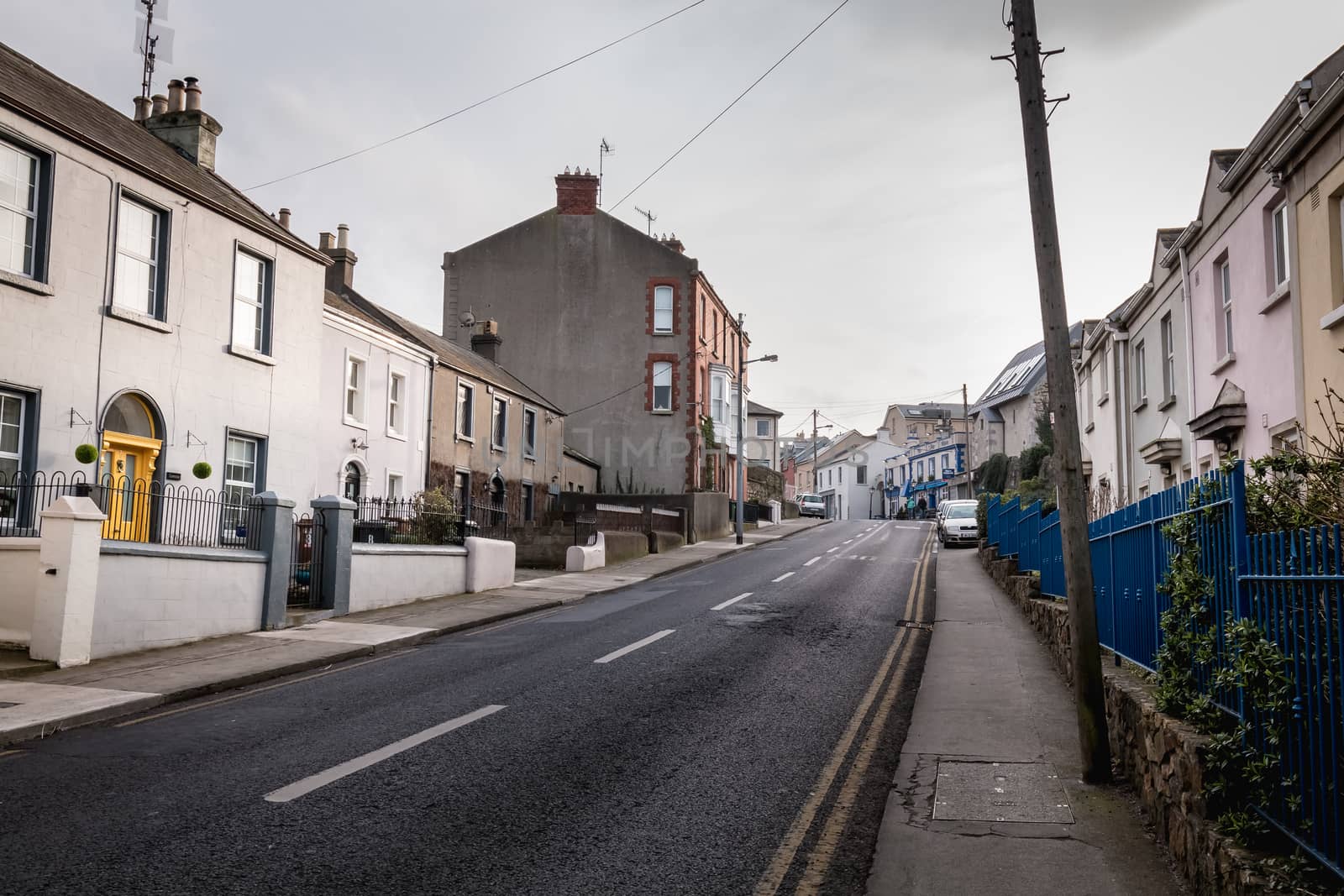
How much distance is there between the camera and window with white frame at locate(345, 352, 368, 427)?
81.7 feet

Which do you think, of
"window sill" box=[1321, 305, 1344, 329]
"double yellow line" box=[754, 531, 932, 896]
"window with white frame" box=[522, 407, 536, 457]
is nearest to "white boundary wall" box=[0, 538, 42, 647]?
"double yellow line" box=[754, 531, 932, 896]

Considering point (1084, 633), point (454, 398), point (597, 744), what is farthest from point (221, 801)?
point (454, 398)

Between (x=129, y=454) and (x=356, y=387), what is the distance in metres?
8.80

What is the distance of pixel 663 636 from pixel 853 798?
7.34 metres

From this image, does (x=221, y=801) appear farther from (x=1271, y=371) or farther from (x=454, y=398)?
(x=454, y=398)

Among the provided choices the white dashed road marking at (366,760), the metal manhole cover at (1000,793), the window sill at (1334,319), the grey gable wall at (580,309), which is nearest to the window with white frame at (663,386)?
the grey gable wall at (580,309)

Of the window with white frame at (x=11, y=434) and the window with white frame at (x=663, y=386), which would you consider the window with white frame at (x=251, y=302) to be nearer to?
the window with white frame at (x=11, y=434)

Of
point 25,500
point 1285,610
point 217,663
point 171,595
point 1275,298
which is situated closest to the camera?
point 1285,610

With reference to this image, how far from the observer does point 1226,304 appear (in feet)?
52.6

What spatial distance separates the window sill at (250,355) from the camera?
62.4 ft

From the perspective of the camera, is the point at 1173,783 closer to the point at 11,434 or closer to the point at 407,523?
Result: the point at 11,434

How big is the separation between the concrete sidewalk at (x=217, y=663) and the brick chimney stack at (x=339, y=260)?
15.3 meters

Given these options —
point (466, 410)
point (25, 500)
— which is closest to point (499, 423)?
point (466, 410)

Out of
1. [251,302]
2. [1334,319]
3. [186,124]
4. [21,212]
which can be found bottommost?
[1334,319]
